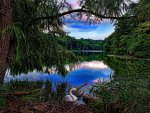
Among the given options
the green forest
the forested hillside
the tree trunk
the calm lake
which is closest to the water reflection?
the calm lake

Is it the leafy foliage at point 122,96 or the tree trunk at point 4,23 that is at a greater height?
the tree trunk at point 4,23

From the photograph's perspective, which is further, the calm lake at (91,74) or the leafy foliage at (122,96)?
the calm lake at (91,74)

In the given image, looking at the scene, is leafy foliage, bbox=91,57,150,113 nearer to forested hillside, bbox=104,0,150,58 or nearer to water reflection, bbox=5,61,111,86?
water reflection, bbox=5,61,111,86

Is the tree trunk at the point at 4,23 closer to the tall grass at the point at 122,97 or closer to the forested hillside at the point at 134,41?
the tall grass at the point at 122,97

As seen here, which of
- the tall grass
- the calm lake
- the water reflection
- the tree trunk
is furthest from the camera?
the water reflection

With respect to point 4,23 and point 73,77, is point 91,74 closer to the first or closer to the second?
point 73,77

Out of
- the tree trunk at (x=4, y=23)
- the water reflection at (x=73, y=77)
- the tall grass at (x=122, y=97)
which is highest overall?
the tree trunk at (x=4, y=23)

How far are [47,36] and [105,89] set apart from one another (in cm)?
320

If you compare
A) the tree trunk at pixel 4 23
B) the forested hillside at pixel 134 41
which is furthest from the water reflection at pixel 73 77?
the forested hillside at pixel 134 41

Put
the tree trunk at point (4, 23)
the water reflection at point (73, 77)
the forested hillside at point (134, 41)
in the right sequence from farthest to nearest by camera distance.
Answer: the forested hillside at point (134, 41)
the water reflection at point (73, 77)
the tree trunk at point (4, 23)

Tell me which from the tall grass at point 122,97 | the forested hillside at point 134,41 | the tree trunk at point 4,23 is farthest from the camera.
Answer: the forested hillside at point 134,41

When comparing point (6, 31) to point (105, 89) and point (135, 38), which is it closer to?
point (105, 89)

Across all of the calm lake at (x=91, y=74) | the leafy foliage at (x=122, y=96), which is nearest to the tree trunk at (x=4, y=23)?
the calm lake at (x=91, y=74)

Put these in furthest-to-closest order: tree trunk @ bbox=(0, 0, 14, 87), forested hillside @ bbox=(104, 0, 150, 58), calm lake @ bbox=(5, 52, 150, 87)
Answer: forested hillside @ bbox=(104, 0, 150, 58) → calm lake @ bbox=(5, 52, 150, 87) → tree trunk @ bbox=(0, 0, 14, 87)
